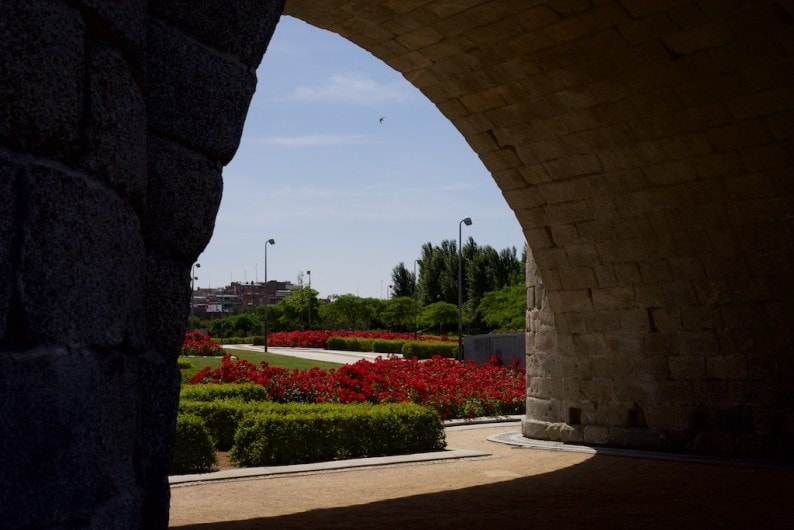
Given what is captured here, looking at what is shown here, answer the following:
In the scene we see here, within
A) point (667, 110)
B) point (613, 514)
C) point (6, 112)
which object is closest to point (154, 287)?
point (6, 112)

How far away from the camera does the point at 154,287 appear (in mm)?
2971

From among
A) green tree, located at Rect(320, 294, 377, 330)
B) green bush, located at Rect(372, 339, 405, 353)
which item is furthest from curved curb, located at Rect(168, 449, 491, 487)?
green tree, located at Rect(320, 294, 377, 330)

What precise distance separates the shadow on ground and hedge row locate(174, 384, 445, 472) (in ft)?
7.06

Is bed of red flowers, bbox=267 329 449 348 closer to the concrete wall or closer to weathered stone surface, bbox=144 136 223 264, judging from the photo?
the concrete wall

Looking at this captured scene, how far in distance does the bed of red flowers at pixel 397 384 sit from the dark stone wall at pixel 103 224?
32.5 feet

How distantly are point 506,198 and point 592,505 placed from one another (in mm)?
5232

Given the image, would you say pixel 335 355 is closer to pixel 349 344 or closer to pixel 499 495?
pixel 349 344

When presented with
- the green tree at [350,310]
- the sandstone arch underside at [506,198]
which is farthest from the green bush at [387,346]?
the sandstone arch underside at [506,198]

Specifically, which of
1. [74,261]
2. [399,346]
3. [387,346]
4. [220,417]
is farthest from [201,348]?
[74,261]

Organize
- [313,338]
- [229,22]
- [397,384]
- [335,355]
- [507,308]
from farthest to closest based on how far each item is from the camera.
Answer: [313,338]
[507,308]
[335,355]
[397,384]
[229,22]

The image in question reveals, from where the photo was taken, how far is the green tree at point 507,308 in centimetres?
4019

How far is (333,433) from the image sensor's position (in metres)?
10.1

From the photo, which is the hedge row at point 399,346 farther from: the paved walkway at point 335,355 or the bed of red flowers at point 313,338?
the bed of red flowers at point 313,338

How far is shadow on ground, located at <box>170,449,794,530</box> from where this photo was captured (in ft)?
20.8
